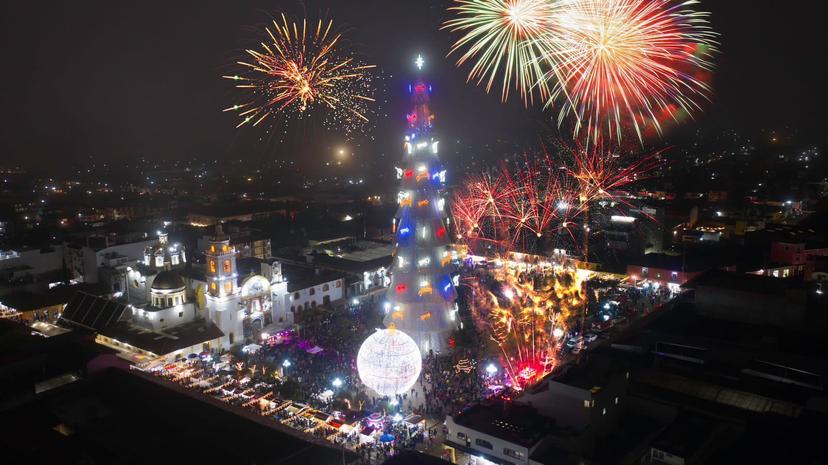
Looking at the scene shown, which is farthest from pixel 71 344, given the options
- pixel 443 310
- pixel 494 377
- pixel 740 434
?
pixel 740 434

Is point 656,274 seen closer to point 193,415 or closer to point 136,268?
point 193,415

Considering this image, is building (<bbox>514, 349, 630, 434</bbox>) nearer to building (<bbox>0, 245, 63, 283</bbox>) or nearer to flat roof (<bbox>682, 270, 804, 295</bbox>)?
flat roof (<bbox>682, 270, 804, 295</bbox>)

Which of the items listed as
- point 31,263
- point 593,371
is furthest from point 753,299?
point 31,263

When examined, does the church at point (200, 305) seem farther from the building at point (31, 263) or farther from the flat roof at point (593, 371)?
the flat roof at point (593, 371)

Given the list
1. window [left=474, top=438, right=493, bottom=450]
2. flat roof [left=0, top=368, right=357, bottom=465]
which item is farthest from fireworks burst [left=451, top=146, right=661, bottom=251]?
flat roof [left=0, top=368, right=357, bottom=465]

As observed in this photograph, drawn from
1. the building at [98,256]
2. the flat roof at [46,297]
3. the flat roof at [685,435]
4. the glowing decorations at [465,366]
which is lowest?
the glowing decorations at [465,366]

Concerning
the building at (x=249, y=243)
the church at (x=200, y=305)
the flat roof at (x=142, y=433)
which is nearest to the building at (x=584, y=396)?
the flat roof at (x=142, y=433)
